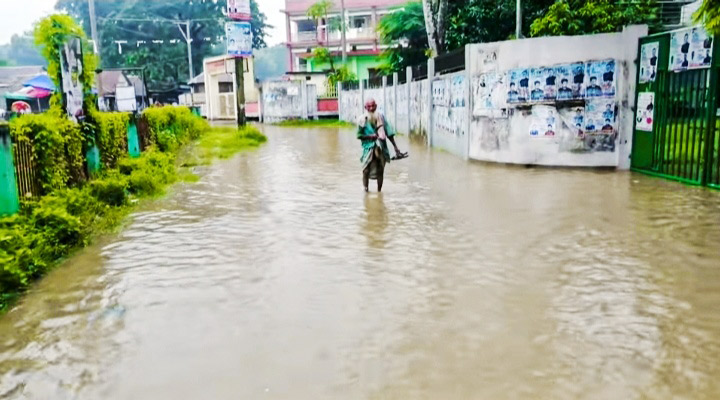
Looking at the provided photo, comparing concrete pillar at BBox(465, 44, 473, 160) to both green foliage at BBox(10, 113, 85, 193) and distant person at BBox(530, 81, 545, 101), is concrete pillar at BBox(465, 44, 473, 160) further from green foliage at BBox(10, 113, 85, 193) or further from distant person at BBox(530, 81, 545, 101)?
green foliage at BBox(10, 113, 85, 193)

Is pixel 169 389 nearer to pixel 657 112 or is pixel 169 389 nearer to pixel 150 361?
pixel 150 361

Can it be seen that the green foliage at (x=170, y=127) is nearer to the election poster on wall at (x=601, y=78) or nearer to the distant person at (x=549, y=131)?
the distant person at (x=549, y=131)

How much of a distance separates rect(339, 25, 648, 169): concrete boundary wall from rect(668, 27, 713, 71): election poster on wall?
1.19 meters

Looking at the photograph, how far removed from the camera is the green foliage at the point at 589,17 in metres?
17.7

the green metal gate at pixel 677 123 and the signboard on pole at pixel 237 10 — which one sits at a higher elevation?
the signboard on pole at pixel 237 10

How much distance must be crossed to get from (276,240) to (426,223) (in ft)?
6.20

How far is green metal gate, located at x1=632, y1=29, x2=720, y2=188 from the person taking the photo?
966 cm

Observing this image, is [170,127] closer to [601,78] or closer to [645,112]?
[601,78]

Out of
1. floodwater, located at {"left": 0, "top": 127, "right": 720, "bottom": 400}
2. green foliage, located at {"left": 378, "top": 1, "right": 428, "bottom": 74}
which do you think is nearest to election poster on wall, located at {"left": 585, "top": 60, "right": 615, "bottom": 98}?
floodwater, located at {"left": 0, "top": 127, "right": 720, "bottom": 400}

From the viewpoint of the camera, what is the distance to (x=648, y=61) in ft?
36.5

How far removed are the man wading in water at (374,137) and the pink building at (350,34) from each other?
35.6 metres

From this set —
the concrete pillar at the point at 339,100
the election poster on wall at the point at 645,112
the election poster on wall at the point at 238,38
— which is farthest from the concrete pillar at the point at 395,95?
the concrete pillar at the point at 339,100

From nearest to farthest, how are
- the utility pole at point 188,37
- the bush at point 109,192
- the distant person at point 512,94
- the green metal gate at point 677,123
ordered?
the bush at point 109,192 < the green metal gate at point 677,123 < the distant person at point 512,94 < the utility pole at point 188,37

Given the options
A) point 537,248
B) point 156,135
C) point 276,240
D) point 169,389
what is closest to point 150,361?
point 169,389
